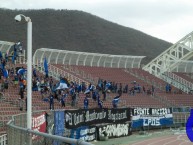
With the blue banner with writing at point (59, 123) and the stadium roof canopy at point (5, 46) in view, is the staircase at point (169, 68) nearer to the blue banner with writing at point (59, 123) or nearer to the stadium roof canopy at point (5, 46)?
the stadium roof canopy at point (5, 46)

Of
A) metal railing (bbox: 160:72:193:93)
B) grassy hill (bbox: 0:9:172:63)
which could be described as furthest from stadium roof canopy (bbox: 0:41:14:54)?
grassy hill (bbox: 0:9:172:63)

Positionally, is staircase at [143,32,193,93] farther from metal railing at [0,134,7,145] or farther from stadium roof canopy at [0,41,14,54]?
metal railing at [0,134,7,145]

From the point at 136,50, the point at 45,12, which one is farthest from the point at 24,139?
the point at 45,12

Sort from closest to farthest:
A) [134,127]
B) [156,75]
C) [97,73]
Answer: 1. [134,127]
2. [97,73]
3. [156,75]

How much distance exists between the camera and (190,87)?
52844 mm

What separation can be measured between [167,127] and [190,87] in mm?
20178

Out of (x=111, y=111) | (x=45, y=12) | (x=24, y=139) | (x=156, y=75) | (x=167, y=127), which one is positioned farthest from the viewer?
(x=45, y=12)

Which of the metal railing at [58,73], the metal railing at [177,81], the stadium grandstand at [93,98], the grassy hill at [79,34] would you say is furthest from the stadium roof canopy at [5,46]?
the grassy hill at [79,34]

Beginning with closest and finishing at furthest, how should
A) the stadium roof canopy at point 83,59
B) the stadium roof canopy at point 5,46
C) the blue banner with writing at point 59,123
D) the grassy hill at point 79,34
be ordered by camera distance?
the blue banner with writing at point 59,123 → the stadium roof canopy at point 5,46 → the stadium roof canopy at point 83,59 → the grassy hill at point 79,34

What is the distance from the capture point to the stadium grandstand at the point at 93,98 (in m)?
18.0

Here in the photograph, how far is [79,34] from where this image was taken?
488ft

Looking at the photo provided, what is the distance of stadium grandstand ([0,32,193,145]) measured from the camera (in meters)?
18.0

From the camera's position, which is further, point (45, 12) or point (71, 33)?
point (45, 12)

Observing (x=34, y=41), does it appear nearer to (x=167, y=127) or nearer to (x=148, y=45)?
(x=148, y=45)
